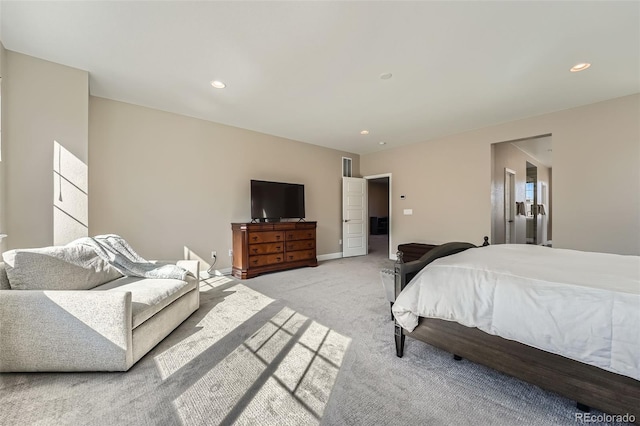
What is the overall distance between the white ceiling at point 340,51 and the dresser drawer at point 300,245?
2344mm

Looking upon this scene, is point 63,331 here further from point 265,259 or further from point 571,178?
point 571,178

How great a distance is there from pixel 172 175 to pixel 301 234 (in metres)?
2.40

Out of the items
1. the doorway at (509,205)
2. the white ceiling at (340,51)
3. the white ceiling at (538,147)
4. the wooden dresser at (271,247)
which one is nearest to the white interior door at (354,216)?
the wooden dresser at (271,247)

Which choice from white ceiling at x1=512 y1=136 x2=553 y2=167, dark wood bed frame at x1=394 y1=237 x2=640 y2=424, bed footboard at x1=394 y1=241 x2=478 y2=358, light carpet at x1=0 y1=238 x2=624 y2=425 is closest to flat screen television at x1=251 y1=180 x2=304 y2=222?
light carpet at x1=0 y1=238 x2=624 y2=425

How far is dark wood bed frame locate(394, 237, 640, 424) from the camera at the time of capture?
45.0 inches

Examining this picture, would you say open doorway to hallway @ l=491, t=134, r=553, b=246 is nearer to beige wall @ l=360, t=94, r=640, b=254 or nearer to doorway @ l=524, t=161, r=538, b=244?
doorway @ l=524, t=161, r=538, b=244

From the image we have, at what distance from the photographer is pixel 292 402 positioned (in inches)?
56.4

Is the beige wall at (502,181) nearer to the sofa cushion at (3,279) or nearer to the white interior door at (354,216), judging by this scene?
the white interior door at (354,216)

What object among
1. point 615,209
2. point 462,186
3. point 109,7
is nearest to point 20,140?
point 109,7

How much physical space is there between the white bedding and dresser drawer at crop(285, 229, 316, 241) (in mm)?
3156

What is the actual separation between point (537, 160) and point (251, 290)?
342 inches

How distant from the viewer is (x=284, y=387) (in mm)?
1557

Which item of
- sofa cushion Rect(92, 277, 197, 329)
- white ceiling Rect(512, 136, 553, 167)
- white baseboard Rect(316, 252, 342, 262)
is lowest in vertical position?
white baseboard Rect(316, 252, 342, 262)

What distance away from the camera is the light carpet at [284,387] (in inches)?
52.2
